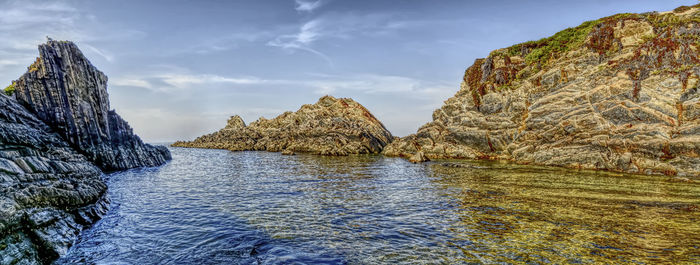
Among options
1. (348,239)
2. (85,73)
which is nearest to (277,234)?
(348,239)

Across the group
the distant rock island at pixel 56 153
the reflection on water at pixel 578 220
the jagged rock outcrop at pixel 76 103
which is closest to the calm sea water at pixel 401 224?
the reflection on water at pixel 578 220

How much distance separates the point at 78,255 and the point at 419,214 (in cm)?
1599

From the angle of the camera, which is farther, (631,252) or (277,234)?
(277,234)

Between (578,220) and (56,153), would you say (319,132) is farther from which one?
(578,220)

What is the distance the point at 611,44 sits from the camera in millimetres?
49562

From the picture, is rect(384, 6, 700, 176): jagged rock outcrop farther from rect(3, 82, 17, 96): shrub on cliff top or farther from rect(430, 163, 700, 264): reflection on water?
rect(3, 82, 17, 96): shrub on cliff top

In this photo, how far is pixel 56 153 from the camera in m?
26.4

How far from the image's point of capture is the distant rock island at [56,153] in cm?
1139

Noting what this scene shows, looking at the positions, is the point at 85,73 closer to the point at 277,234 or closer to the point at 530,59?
the point at 277,234

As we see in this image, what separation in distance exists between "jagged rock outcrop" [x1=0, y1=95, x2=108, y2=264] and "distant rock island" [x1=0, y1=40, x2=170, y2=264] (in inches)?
1.3

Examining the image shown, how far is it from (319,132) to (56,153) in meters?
61.3

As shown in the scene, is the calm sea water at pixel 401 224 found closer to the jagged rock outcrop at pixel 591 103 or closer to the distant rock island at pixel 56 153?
the distant rock island at pixel 56 153

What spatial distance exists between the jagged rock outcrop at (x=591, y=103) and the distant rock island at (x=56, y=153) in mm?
49127

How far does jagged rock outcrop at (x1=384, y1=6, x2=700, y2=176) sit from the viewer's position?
3650 centimetres
